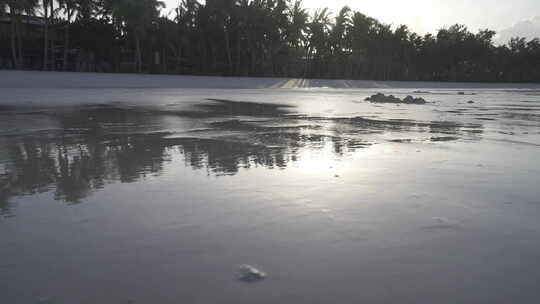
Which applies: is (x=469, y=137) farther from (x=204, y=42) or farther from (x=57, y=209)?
(x=204, y=42)

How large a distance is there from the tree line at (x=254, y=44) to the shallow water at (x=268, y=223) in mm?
27446

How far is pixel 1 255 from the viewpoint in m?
1.68

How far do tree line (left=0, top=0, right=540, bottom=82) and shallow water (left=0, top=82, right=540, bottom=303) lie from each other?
27446mm

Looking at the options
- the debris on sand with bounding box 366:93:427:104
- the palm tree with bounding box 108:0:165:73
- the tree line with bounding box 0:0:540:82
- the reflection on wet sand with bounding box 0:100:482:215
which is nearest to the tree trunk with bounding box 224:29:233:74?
the tree line with bounding box 0:0:540:82

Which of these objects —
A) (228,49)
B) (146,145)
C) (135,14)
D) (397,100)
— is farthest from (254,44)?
Answer: (146,145)

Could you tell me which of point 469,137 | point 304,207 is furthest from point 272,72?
point 304,207

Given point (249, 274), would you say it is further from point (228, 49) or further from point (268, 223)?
point (228, 49)

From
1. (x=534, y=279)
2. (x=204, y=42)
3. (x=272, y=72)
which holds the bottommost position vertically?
(x=534, y=279)

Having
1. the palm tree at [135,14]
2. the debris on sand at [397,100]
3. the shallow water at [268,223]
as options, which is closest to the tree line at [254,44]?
the palm tree at [135,14]

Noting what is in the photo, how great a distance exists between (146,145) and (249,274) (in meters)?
2.92

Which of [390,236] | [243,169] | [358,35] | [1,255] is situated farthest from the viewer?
[358,35]

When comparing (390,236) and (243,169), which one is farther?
(243,169)

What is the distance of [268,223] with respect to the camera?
2041mm

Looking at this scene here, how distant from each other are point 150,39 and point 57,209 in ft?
104
